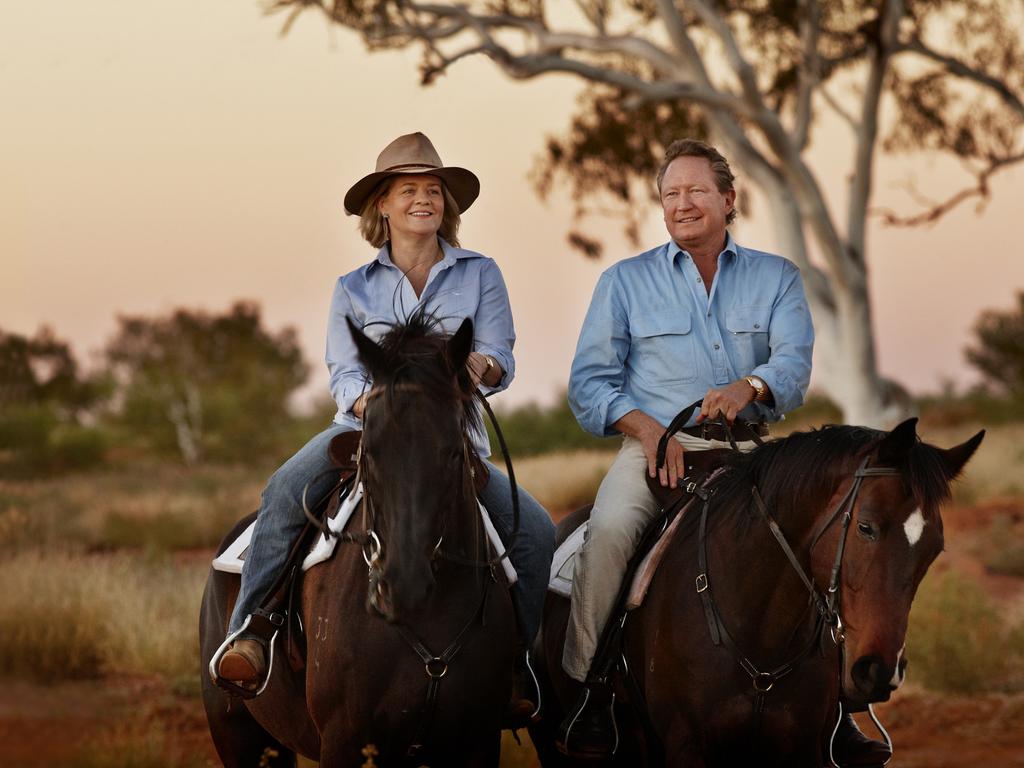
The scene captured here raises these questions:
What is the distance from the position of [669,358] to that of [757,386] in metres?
0.45

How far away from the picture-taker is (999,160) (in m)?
23.2

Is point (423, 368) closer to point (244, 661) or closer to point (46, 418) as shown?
point (244, 661)

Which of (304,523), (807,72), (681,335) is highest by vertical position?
(807,72)

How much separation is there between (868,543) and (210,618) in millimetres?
3197

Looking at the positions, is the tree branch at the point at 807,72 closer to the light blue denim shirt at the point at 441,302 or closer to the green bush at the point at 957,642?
the green bush at the point at 957,642

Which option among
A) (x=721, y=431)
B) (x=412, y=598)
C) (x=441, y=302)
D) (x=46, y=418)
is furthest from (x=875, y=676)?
(x=46, y=418)

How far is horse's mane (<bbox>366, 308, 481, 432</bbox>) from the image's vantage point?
4.50 meters

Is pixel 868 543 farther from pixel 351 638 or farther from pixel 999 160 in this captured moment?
pixel 999 160

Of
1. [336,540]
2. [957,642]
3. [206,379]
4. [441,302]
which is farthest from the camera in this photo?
[206,379]

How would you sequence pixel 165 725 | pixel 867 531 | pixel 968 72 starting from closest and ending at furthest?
pixel 867 531, pixel 165 725, pixel 968 72

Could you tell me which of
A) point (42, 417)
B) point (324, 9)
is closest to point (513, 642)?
point (324, 9)

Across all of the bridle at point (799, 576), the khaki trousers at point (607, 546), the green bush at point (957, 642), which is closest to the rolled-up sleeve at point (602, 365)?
the khaki trousers at point (607, 546)

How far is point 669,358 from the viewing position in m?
5.79

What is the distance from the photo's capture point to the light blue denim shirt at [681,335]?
5742mm
